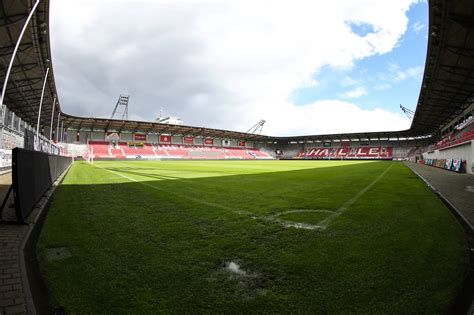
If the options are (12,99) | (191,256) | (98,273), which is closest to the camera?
(98,273)

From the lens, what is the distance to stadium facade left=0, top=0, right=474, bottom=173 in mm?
15656

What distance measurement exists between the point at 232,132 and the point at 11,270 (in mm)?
80185

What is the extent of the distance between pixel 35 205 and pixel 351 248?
8.29m

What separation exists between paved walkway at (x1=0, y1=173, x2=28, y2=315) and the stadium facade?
1264 cm

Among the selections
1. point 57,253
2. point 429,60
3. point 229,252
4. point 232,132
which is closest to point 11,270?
point 57,253

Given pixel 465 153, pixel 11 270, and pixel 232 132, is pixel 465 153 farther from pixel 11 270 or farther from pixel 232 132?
pixel 232 132

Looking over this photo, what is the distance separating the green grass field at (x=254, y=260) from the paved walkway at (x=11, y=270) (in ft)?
0.96

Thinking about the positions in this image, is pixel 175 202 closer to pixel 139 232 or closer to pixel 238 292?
pixel 139 232

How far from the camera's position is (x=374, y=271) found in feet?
10.5

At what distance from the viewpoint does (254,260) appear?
360cm

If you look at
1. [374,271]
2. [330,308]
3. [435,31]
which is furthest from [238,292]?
[435,31]

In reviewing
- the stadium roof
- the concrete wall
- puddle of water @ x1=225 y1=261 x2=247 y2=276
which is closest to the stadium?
puddle of water @ x1=225 y1=261 x2=247 y2=276

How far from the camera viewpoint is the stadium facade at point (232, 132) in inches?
616

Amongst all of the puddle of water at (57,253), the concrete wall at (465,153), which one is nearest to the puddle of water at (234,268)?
the puddle of water at (57,253)
